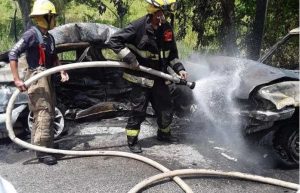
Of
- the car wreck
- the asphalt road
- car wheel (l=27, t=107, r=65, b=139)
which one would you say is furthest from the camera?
car wheel (l=27, t=107, r=65, b=139)

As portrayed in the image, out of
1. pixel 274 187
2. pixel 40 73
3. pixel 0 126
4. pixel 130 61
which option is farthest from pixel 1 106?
pixel 274 187

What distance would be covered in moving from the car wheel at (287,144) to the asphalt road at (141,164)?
0.10 metres

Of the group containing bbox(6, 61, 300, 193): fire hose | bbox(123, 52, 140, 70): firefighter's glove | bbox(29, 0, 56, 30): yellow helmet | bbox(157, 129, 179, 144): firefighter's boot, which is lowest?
bbox(157, 129, 179, 144): firefighter's boot

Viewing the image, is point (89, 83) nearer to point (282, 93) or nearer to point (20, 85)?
point (20, 85)

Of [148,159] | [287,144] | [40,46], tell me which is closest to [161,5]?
[40,46]

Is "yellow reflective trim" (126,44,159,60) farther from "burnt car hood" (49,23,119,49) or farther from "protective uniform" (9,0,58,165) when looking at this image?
"burnt car hood" (49,23,119,49)

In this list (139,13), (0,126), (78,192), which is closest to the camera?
(78,192)

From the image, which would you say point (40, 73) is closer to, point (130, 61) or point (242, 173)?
point (130, 61)

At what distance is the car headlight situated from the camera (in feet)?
15.6

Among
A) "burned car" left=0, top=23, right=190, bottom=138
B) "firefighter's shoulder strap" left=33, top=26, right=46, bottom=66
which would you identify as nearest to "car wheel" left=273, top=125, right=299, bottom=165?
"burned car" left=0, top=23, right=190, bottom=138

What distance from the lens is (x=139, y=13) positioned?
1568 centimetres

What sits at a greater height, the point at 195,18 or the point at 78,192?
the point at 195,18

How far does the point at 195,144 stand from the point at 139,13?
1044 cm

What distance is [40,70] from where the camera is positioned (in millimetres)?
5219
